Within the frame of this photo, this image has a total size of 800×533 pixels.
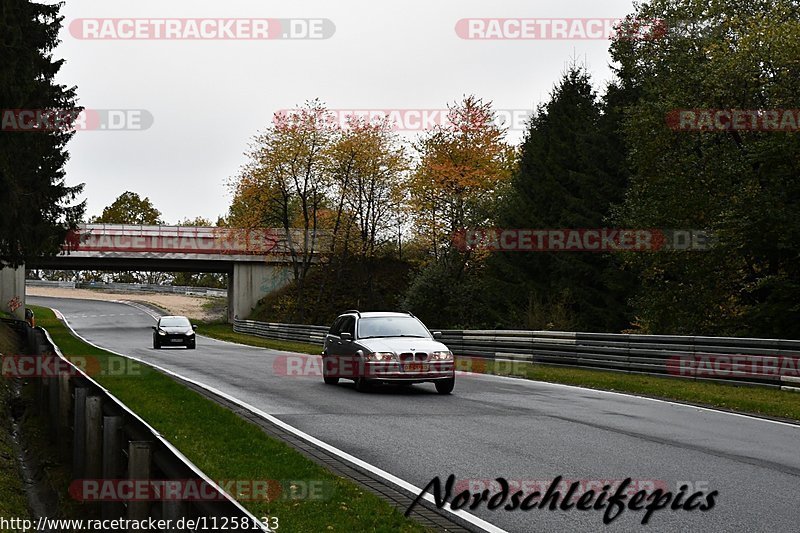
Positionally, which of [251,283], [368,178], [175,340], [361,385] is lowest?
[175,340]

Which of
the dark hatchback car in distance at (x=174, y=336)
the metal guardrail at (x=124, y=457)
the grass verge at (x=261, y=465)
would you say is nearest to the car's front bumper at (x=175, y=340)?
the dark hatchback car in distance at (x=174, y=336)

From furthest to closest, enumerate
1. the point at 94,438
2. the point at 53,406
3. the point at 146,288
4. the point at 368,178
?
1. the point at 146,288
2. the point at 368,178
3. the point at 53,406
4. the point at 94,438

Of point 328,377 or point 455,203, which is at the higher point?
point 455,203

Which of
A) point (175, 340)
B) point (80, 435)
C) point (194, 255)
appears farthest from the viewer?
point (194, 255)

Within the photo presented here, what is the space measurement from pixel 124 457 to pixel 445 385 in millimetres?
10176

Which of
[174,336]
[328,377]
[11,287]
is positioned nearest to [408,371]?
[328,377]

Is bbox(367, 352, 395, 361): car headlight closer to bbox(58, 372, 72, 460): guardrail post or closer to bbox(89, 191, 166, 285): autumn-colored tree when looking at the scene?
bbox(58, 372, 72, 460): guardrail post

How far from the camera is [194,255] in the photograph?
206 feet

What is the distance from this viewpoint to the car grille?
17406 mm

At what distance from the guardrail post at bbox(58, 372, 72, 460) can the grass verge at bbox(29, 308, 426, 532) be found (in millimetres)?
1186

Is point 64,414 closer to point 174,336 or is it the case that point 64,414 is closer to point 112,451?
point 112,451

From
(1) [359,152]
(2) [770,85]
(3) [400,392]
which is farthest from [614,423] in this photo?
(1) [359,152]

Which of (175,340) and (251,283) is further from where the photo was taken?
(251,283)

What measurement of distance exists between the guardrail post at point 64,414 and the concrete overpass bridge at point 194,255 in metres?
46.4
